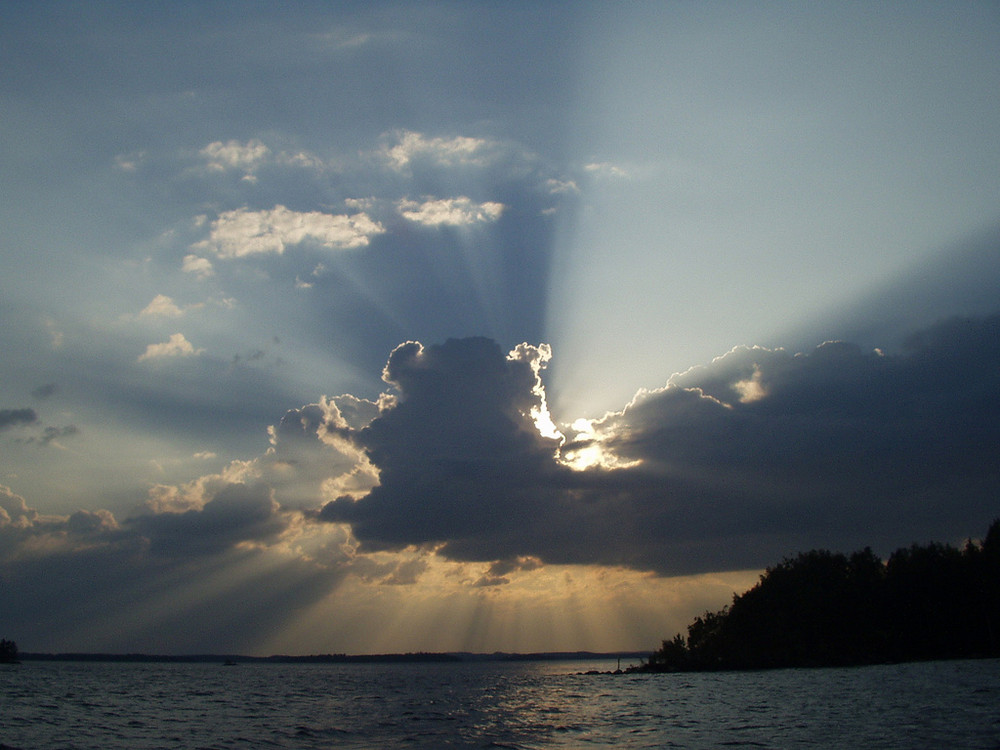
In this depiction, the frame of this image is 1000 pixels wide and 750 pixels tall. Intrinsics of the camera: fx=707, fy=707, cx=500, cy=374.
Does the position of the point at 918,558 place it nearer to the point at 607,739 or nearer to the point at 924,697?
the point at 924,697

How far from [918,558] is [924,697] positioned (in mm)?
94428

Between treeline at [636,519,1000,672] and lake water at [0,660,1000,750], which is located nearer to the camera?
lake water at [0,660,1000,750]

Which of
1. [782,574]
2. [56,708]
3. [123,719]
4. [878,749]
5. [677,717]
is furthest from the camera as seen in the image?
[782,574]

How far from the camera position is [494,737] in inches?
2030

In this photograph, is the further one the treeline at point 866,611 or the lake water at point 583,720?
the treeline at point 866,611

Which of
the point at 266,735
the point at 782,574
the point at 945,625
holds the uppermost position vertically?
the point at 782,574

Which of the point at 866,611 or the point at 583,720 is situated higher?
the point at 866,611

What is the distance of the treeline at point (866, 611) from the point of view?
133 m

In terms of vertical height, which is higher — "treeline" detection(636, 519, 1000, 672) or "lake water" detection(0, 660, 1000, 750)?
"treeline" detection(636, 519, 1000, 672)

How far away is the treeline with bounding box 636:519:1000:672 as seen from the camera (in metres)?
133

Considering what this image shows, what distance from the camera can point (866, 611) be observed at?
14412 cm

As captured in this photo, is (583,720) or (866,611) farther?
(866,611)

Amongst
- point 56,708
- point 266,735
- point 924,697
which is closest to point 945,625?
point 924,697

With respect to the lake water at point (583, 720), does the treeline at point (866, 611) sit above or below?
above
